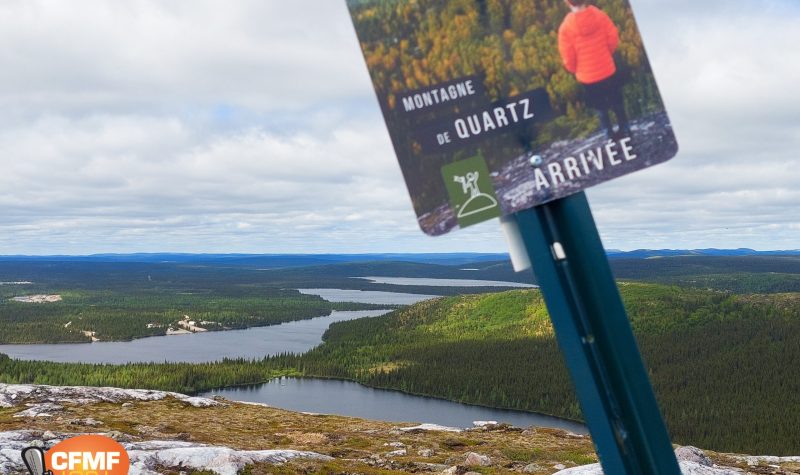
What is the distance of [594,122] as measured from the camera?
15.7 feet

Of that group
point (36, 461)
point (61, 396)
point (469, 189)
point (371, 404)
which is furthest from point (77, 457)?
point (371, 404)

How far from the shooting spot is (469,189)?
15.5 ft

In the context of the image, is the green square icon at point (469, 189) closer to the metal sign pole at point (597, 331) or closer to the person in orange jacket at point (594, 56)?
the metal sign pole at point (597, 331)

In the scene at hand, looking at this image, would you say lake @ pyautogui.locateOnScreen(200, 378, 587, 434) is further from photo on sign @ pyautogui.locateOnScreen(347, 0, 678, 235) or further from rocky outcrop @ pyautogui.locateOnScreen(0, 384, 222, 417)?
photo on sign @ pyautogui.locateOnScreen(347, 0, 678, 235)

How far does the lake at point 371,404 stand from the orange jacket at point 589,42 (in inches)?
4934

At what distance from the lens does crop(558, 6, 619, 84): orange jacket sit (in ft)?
15.5

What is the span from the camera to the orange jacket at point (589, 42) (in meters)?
4.71

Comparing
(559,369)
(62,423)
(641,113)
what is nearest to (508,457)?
(62,423)

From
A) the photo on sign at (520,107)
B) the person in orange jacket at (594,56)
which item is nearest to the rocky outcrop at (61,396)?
the photo on sign at (520,107)

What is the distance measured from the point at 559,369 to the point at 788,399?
55991mm

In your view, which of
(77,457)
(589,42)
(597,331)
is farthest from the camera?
(77,457)

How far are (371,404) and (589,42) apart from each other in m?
148

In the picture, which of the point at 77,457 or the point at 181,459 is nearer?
the point at 77,457

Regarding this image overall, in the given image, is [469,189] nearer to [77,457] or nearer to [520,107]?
[520,107]
